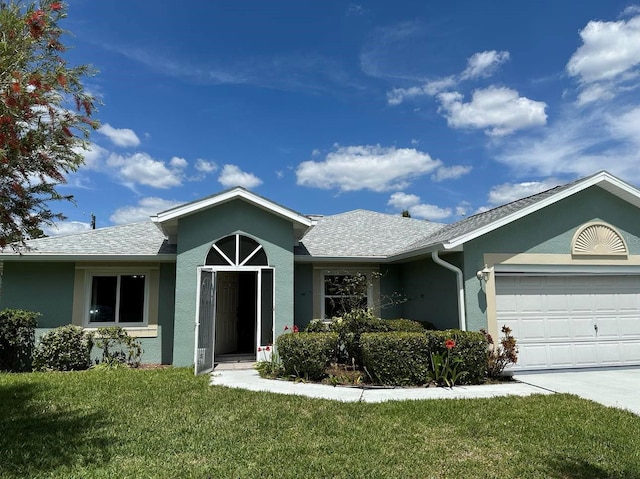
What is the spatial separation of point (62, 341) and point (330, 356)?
747 centimetres

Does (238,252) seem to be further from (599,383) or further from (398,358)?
(599,383)

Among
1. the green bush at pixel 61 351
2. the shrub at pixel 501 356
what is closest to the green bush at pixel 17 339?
the green bush at pixel 61 351

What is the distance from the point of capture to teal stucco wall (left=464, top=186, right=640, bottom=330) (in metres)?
10.6

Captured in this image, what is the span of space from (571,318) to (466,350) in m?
3.90

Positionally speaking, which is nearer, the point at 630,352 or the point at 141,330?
the point at 630,352

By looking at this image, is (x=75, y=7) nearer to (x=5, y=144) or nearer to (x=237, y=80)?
(x=5, y=144)

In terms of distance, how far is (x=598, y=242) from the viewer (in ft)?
37.3

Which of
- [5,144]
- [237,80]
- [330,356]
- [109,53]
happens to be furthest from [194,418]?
[237,80]

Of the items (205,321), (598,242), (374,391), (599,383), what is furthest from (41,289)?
(598,242)

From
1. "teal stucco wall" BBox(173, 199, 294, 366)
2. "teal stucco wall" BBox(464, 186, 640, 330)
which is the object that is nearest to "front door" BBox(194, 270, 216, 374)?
"teal stucco wall" BBox(173, 199, 294, 366)

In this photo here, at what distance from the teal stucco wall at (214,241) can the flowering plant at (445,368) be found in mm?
4167

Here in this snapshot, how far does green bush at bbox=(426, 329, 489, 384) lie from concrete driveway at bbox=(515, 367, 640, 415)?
45.4 inches

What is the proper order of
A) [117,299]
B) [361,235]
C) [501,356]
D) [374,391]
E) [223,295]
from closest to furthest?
1. [374,391]
2. [501,356]
3. [117,299]
4. [223,295]
5. [361,235]

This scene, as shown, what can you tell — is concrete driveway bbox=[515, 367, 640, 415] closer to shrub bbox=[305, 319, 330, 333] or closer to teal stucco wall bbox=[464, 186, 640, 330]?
teal stucco wall bbox=[464, 186, 640, 330]
